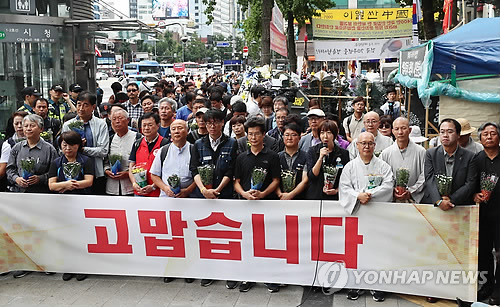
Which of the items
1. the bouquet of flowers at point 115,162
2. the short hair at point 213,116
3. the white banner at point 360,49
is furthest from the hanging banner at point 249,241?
the white banner at point 360,49

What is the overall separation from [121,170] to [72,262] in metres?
1.17

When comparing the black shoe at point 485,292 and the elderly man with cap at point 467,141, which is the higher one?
the elderly man with cap at point 467,141

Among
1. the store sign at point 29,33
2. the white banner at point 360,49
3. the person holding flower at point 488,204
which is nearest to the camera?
the person holding flower at point 488,204

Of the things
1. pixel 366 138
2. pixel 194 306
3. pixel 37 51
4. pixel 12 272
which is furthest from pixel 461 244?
pixel 37 51

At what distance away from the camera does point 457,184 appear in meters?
5.64

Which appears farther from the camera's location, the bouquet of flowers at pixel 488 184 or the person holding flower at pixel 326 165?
the person holding flower at pixel 326 165

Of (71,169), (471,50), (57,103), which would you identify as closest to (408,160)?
(471,50)

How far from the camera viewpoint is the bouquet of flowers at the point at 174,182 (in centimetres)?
626

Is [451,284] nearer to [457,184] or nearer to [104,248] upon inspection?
[457,184]

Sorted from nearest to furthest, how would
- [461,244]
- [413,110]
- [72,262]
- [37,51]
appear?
1. [461,244]
2. [72,262]
3. [413,110]
4. [37,51]

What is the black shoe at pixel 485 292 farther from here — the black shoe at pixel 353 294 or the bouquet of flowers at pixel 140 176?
the bouquet of flowers at pixel 140 176

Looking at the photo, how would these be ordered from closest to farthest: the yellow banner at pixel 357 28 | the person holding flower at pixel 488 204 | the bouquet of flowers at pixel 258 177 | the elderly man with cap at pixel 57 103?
the person holding flower at pixel 488 204 → the bouquet of flowers at pixel 258 177 → the elderly man with cap at pixel 57 103 → the yellow banner at pixel 357 28

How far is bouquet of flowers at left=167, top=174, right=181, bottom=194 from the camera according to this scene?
6.26 meters

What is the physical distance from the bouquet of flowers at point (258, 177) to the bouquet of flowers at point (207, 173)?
456 millimetres
